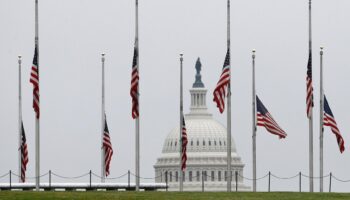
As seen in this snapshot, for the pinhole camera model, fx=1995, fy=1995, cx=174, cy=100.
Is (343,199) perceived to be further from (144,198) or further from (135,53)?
(135,53)

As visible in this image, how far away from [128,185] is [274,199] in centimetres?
2952

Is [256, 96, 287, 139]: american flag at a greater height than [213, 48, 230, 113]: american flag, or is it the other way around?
[213, 48, 230, 113]: american flag

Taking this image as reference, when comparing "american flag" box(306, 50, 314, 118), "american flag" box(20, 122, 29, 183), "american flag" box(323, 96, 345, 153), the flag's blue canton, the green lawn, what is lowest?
the green lawn

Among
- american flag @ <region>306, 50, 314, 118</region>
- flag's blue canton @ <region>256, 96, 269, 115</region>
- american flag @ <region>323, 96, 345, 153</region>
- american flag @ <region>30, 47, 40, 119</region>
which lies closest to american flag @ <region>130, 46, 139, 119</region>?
american flag @ <region>30, 47, 40, 119</region>

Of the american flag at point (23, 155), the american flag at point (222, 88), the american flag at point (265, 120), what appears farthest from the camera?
the american flag at point (23, 155)

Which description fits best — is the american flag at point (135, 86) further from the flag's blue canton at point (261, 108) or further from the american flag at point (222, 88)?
the flag's blue canton at point (261, 108)

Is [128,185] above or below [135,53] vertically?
below

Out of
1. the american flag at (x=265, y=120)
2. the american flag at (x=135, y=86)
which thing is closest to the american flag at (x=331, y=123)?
the american flag at (x=265, y=120)

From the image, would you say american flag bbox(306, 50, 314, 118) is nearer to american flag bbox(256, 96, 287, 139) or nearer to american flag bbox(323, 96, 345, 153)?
american flag bbox(256, 96, 287, 139)

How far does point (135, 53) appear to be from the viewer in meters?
119

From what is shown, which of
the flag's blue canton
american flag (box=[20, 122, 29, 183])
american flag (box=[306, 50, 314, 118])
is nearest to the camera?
american flag (box=[306, 50, 314, 118])

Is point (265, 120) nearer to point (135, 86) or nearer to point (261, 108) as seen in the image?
point (261, 108)

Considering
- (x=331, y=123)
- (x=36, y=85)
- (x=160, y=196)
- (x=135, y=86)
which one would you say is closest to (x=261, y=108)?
(x=331, y=123)

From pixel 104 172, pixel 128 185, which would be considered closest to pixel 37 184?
pixel 128 185
